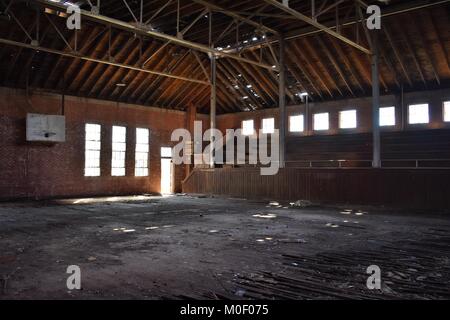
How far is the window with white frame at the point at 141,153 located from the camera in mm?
20750

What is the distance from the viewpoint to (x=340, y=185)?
47.8ft

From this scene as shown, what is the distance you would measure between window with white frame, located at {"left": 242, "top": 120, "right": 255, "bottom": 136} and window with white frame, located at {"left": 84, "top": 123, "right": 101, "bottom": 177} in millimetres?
8666

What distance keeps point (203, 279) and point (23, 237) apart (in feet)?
15.4

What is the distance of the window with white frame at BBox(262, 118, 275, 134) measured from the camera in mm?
22141

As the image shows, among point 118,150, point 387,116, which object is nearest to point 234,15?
point 387,116

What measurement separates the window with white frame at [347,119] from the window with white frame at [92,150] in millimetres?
12492

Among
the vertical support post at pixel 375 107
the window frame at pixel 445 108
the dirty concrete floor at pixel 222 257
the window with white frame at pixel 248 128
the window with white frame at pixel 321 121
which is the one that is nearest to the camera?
the dirty concrete floor at pixel 222 257

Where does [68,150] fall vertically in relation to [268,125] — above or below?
below

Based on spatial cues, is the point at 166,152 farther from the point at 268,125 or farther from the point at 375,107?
the point at 375,107

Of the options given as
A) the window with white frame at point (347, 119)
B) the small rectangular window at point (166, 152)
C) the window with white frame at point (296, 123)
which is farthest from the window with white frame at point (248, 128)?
the window with white frame at point (347, 119)

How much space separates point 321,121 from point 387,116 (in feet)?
11.0
